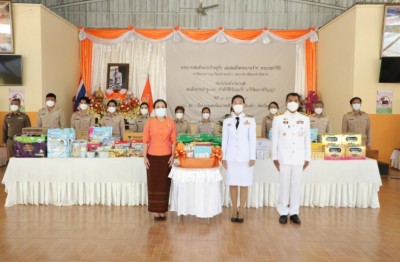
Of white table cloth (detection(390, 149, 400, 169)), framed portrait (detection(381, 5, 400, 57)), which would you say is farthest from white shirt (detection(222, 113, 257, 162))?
white table cloth (detection(390, 149, 400, 169))

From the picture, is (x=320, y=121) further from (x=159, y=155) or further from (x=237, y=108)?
(x=159, y=155)

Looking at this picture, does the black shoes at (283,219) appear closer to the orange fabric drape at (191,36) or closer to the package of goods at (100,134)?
the package of goods at (100,134)

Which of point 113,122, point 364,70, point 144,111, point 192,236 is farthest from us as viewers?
point 364,70

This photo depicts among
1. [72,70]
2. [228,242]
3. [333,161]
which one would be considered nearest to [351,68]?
[333,161]

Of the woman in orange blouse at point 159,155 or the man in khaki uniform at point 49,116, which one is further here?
the man in khaki uniform at point 49,116

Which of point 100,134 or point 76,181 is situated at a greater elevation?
point 100,134

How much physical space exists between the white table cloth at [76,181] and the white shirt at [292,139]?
5.76 feet

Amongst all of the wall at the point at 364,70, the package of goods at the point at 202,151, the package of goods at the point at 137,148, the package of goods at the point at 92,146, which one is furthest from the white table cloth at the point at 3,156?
the wall at the point at 364,70

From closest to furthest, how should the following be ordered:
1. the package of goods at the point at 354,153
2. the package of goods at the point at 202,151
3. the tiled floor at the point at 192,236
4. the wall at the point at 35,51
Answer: the tiled floor at the point at 192,236, the package of goods at the point at 202,151, the package of goods at the point at 354,153, the wall at the point at 35,51

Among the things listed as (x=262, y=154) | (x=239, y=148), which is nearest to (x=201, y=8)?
(x=262, y=154)

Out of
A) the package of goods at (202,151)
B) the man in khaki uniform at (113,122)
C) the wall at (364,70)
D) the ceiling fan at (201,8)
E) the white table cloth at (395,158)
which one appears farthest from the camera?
the ceiling fan at (201,8)

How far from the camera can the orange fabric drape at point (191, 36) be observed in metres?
9.91

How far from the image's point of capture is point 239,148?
4152 mm

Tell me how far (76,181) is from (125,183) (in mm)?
634
